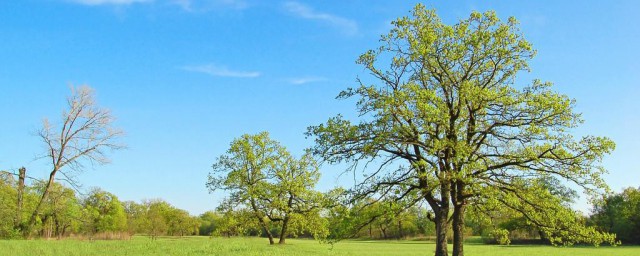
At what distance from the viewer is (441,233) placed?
951 inches

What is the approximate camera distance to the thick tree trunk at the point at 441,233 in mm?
23766

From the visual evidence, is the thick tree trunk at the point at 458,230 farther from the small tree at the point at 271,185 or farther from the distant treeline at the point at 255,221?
the small tree at the point at 271,185

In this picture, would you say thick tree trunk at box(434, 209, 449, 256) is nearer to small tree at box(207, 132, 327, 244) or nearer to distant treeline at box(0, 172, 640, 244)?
distant treeline at box(0, 172, 640, 244)

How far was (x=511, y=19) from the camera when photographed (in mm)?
23781

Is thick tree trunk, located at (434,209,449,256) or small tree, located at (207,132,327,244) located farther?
small tree, located at (207,132,327,244)

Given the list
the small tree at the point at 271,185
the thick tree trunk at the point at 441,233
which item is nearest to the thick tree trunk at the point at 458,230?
the thick tree trunk at the point at 441,233

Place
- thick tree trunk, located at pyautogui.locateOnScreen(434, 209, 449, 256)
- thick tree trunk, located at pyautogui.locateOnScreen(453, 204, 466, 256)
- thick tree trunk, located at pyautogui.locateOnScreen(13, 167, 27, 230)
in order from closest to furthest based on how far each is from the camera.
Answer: thick tree trunk, located at pyautogui.locateOnScreen(434, 209, 449, 256) < thick tree trunk, located at pyautogui.locateOnScreen(453, 204, 466, 256) < thick tree trunk, located at pyautogui.locateOnScreen(13, 167, 27, 230)

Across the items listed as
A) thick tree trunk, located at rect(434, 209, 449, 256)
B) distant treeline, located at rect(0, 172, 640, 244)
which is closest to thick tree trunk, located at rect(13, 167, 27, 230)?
distant treeline, located at rect(0, 172, 640, 244)

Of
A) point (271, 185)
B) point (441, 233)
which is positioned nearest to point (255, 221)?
point (271, 185)

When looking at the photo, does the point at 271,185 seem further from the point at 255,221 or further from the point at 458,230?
the point at 458,230

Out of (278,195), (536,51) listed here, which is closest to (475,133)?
(536,51)

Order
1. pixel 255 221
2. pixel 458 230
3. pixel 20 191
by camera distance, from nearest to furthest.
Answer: pixel 458 230, pixel 20 191, pixel 255 221

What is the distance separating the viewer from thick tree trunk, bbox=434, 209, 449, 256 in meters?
23.8

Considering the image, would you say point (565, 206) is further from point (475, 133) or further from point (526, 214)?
point (475, 133)
